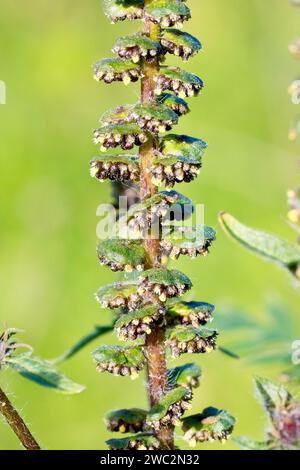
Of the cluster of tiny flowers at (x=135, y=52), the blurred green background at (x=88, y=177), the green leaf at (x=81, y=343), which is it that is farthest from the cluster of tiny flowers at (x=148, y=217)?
the blurred green background at (x=88, y=177)

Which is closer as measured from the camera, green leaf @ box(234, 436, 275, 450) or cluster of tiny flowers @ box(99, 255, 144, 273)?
cluster of tiny flowers @ box(99, 255, 144, 273)

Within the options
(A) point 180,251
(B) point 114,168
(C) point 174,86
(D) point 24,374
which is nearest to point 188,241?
(A) point 180,251

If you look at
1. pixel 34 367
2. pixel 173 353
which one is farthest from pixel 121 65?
pixel 34 367

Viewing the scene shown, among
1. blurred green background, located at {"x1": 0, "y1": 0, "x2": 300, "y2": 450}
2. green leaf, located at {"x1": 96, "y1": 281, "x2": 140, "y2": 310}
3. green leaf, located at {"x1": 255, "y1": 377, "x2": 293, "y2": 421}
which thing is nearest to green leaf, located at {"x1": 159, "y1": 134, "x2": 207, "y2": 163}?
green leaf, located at {"x1": 96, "y1": 281, "x2": 140, "y2": 310}

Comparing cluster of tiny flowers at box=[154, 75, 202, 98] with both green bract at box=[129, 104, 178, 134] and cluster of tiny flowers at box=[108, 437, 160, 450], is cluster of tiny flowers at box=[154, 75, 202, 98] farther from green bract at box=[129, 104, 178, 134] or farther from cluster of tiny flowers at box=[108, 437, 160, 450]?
cluster of tiny flowers at box=[108, 437, 160, 450]

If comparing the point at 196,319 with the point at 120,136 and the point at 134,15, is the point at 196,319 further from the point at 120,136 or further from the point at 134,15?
the point at 134,15

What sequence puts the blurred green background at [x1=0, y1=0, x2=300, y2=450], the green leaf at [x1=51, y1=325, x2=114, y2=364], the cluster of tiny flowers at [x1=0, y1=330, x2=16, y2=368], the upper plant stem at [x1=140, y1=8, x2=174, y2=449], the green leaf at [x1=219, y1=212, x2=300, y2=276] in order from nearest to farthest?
the green leaf at [x1=219, y1=212, x2=300, y2=276]
the upper plant stem at [x1=140, y1=8, x2=174, y2=449]
the cluster of tiny flowers at [x1=0, y1=330, x2=16, y2=368]
the green leaf at [x1=51, y1=325, x2=114, y2=364]
the blurred green background at [x1=0, y1=0, x2=300, y2=450]

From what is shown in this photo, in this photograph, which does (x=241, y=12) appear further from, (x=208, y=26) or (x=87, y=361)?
(x=87, y=361)

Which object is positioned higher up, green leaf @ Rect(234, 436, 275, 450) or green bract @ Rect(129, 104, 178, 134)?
green bract @ Rect(129, 104, 178, 134)
